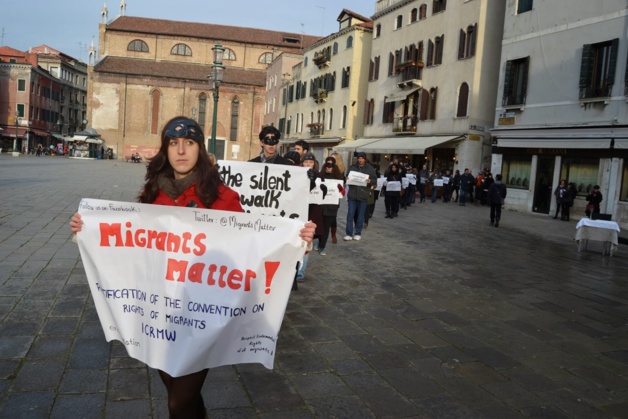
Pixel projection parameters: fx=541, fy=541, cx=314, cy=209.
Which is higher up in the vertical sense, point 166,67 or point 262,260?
point 166,67

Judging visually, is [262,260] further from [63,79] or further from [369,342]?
[63,79]

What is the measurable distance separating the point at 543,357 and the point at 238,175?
3574 millimetres

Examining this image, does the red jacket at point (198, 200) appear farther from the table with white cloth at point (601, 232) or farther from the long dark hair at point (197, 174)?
the table with white cloth at point (601, 232)

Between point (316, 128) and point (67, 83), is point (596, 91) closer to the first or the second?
point (316, 128)

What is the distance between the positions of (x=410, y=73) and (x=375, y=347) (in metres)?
30.3

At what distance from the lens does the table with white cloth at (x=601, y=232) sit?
1159 cm

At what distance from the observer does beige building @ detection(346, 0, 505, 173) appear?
27.7m

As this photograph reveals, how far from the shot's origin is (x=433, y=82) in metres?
31.2

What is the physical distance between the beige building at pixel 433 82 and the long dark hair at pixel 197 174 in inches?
1033

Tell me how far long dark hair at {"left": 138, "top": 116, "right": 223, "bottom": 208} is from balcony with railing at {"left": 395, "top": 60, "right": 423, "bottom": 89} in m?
31.1

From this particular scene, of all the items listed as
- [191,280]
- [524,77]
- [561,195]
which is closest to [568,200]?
[561,195]

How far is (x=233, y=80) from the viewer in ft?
241

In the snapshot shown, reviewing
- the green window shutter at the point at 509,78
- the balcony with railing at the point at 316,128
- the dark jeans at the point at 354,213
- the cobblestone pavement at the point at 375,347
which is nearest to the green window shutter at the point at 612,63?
the green window shutter at the point at 509,78

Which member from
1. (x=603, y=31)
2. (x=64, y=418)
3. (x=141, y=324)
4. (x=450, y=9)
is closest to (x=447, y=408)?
(x=141, y=324)
